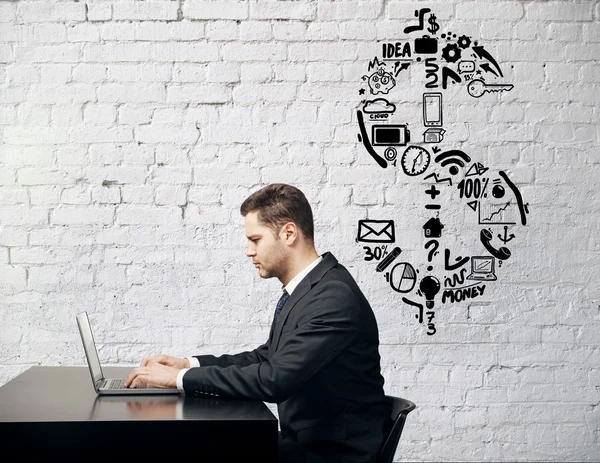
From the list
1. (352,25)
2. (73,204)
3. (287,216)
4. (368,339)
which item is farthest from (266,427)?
(352,25)

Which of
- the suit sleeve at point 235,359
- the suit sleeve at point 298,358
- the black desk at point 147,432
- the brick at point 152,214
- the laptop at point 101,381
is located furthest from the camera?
the brick at point 152,214

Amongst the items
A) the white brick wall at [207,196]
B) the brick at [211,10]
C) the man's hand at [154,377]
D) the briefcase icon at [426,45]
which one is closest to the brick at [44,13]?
the white brick wall at [207,196]

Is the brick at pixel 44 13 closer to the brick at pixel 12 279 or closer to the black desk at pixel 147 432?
the brick at pixel 12 279

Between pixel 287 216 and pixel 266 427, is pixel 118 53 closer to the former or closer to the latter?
pixel 287 216

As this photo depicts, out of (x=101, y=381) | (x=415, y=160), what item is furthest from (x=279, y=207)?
→ (x=415, y=160)

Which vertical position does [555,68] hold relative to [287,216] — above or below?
above

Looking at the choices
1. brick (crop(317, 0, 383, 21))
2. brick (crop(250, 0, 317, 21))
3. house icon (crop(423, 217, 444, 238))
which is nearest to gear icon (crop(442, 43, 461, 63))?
brick (crop(317, 0, 383, 21))

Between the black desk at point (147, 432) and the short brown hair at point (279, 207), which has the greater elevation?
the short brown hair at point (279, 207)

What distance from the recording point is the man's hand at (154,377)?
6.95 feet

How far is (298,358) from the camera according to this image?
80.0 inches

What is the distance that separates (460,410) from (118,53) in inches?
82.6

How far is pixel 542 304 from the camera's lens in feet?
11.0

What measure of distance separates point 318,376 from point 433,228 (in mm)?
1389

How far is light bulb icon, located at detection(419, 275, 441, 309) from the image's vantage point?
3.33 meters
